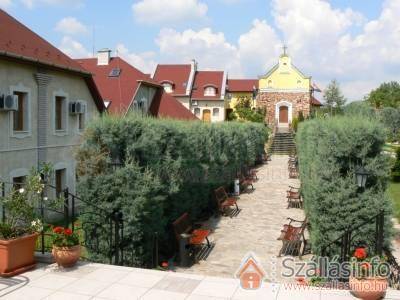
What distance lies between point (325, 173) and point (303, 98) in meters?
40.2

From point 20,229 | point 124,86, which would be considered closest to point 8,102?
point 20,229

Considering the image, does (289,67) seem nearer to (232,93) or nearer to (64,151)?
(232,93)

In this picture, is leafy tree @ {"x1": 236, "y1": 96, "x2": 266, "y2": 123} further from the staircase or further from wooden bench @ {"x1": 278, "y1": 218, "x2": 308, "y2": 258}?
wooden bench @ {"x1": 278, "y1": 218, "x2": 308, "y2": 258}

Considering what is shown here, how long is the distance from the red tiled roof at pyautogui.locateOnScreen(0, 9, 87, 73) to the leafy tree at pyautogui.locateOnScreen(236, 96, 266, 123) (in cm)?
2853

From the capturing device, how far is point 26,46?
15109 millimetres

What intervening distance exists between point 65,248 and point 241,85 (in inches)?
1949

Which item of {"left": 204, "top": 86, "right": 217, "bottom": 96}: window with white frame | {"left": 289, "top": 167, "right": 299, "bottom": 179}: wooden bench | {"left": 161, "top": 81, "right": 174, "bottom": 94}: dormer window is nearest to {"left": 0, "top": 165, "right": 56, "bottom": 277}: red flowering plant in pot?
{"left": 289, "top": 167, "right": 299, "bottom": 179}: wooden bench

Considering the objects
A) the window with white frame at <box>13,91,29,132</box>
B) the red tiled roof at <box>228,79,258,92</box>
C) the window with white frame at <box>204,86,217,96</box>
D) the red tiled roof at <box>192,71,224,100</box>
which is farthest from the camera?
the red tiled roof at <box>228,79,258,92</box>

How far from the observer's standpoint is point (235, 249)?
11398 millimetres

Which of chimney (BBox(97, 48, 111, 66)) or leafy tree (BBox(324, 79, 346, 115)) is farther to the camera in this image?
leafy tree (BBox(324, 79, 346, 115))

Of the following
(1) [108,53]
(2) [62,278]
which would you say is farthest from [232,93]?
(2) [62,278]

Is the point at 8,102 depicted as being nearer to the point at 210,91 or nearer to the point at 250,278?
the point at 250,278

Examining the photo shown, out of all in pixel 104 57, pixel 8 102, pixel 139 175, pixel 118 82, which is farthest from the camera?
pixel 104 57

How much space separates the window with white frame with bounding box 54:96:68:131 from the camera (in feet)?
56.3
